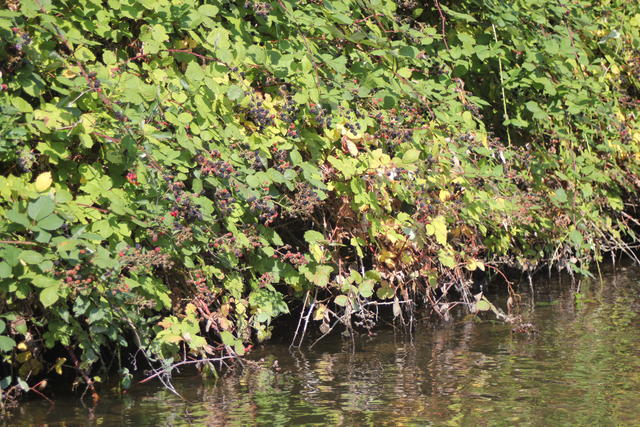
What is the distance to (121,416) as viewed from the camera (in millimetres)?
4641

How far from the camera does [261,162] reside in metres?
5.18

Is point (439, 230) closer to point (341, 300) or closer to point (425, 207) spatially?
point (425, 207)

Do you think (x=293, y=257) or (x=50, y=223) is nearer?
(x=50, y=223)

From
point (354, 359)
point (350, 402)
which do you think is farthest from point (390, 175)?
point (350, 402)

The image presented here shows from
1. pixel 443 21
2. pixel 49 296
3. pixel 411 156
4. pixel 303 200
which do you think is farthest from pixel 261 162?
pixel 443 21

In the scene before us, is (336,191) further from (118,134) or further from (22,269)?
(22,269)

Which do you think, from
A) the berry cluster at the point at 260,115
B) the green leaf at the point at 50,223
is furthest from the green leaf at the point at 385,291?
the green leaf at the point at 50,223

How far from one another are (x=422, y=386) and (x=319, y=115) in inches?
62.4

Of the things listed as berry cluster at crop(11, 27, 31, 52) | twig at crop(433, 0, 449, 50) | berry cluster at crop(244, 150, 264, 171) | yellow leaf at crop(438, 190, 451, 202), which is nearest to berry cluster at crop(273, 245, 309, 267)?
berry cluster at crop(244, 150, 264, 171)

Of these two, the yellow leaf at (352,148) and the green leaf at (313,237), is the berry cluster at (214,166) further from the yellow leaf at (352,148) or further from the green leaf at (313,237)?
the yellow leaf at (352,148)

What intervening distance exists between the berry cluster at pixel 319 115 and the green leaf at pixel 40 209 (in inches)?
68.5

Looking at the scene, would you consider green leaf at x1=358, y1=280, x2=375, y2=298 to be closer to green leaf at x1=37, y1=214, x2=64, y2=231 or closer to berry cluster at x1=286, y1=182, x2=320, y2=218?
berry cluster at x1=286, y1=182, x2=320, y2=218

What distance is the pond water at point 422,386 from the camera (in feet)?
14.6

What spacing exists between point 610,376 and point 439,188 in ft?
5.71
